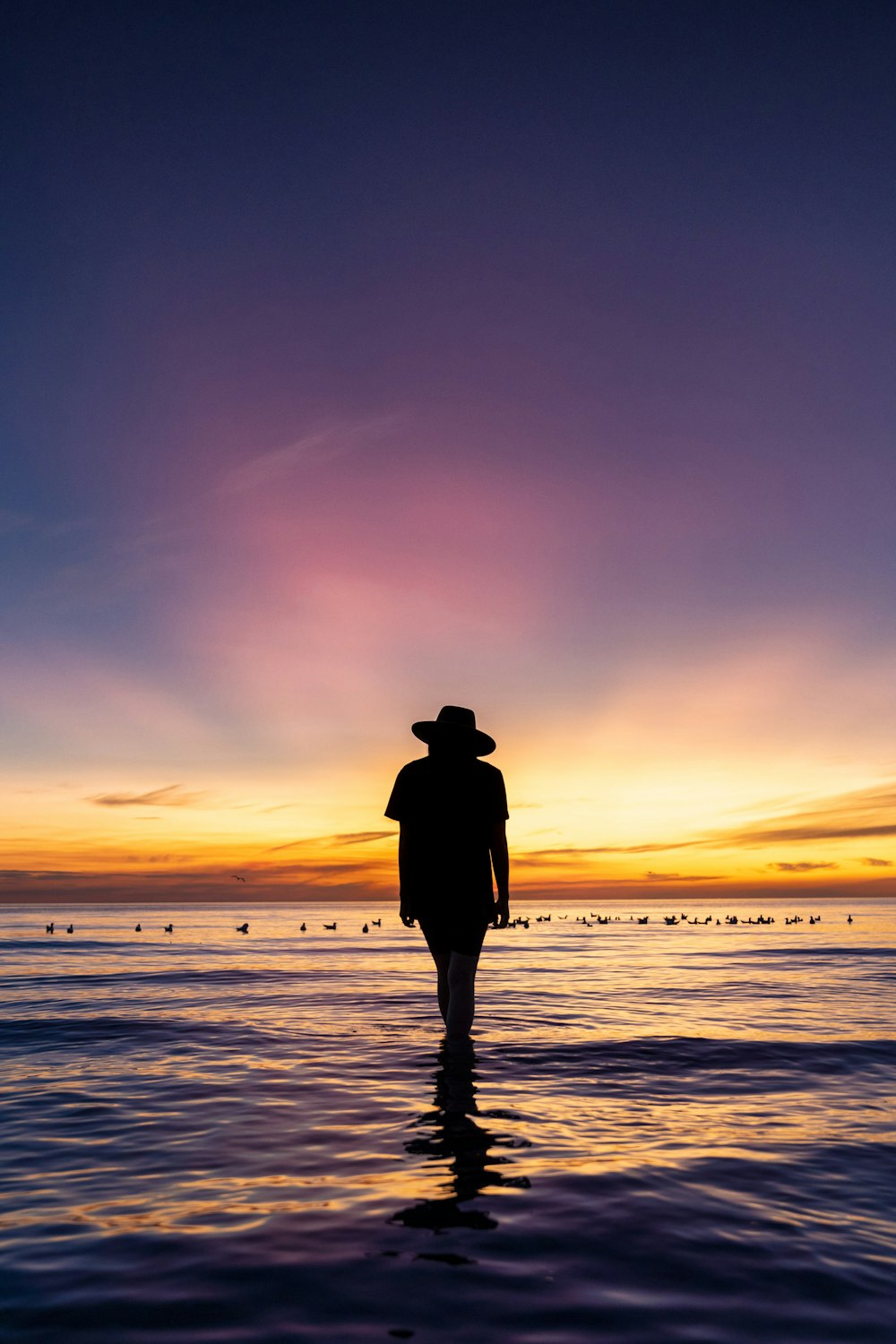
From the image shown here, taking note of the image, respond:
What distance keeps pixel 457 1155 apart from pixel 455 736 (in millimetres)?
3769

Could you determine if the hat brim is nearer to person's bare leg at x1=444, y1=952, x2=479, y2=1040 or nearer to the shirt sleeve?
the shirt sleeve

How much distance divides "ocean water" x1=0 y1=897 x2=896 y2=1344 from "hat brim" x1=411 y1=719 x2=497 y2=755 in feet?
9.87

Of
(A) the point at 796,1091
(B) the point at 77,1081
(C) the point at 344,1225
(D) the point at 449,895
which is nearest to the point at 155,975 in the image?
(B) the point at 77,1081

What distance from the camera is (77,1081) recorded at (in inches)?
307

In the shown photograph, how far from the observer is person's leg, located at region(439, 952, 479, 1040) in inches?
305

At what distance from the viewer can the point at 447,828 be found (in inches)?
312

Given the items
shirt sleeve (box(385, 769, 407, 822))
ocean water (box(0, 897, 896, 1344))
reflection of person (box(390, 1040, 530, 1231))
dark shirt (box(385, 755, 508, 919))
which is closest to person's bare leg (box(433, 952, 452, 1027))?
dark shirt (box(385, 755, 508, 919))

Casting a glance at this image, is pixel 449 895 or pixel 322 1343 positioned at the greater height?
pixel 449 895

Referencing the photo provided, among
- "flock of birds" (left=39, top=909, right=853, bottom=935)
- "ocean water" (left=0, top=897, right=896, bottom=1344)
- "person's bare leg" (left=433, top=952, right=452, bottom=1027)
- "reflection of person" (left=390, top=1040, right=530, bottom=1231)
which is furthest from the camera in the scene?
"flock of birds" (left=39, top=909, right=853, bottom=935)

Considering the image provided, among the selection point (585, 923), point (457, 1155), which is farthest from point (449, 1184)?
point (585, 923)

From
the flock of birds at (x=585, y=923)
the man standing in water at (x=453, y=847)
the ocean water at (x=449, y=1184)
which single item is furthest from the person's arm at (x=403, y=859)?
the flock of birds at (x=585, y=923)

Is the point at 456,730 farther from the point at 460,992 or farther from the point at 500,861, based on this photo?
the point at 460,992

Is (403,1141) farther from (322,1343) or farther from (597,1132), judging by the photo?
(322,1343)

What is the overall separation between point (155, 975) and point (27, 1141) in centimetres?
1682
